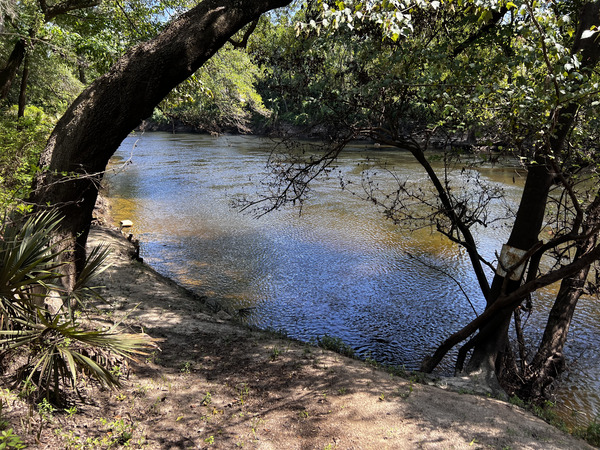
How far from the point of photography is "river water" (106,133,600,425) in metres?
7.54

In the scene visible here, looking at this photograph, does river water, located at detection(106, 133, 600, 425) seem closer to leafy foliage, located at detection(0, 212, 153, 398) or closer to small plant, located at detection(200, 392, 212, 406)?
leafy foliage, located at detection(0, 212, 153, 398)

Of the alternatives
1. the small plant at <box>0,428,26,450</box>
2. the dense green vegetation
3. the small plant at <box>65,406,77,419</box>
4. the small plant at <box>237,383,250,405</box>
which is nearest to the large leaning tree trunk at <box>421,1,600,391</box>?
the dense green vegetation

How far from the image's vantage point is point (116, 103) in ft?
12.9

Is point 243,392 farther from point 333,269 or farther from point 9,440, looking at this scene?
point 333,269

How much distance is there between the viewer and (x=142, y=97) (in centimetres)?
399

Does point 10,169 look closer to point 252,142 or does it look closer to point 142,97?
point 142,97

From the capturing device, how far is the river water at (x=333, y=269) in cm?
754

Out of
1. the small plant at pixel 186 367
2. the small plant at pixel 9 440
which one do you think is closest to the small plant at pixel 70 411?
the small plant at pixel 9 440

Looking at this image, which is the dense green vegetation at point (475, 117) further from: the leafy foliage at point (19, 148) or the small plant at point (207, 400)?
the small plant at point (207, 400)

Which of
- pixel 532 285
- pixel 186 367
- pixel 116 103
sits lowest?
pixel 186 367

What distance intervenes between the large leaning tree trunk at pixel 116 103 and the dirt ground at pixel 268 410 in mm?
1320

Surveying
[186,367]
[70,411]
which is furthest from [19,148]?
[70,411]

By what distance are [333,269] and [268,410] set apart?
23.1 ft

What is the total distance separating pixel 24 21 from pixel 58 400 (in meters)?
9.79
